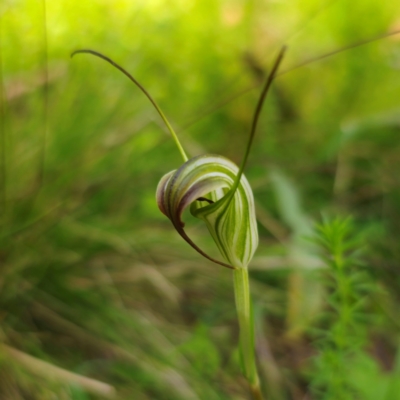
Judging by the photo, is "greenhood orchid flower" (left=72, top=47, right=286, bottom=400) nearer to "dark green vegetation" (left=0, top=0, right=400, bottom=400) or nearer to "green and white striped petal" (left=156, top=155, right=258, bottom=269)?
"green and white striped petal" (left=156, top=155, right=258, bottom=269)

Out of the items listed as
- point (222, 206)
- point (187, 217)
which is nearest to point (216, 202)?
point (222, 206)

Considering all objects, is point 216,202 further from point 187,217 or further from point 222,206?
point 187,217

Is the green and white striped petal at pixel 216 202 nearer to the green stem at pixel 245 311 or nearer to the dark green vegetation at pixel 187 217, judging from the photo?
the green stem at pixel 245 311

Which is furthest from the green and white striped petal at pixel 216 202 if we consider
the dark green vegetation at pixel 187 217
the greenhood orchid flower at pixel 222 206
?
the dark green vegetation at pixel 187 217

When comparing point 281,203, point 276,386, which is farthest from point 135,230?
point 276,386

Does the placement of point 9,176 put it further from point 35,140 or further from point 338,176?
point 338,176

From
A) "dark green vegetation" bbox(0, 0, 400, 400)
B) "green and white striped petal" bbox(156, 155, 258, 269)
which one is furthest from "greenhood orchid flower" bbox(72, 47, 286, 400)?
"dark green vegetation" bbox(0, 0, 400, 400)

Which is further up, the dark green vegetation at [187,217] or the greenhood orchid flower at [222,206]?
the dark green vegetation at [187,217]
